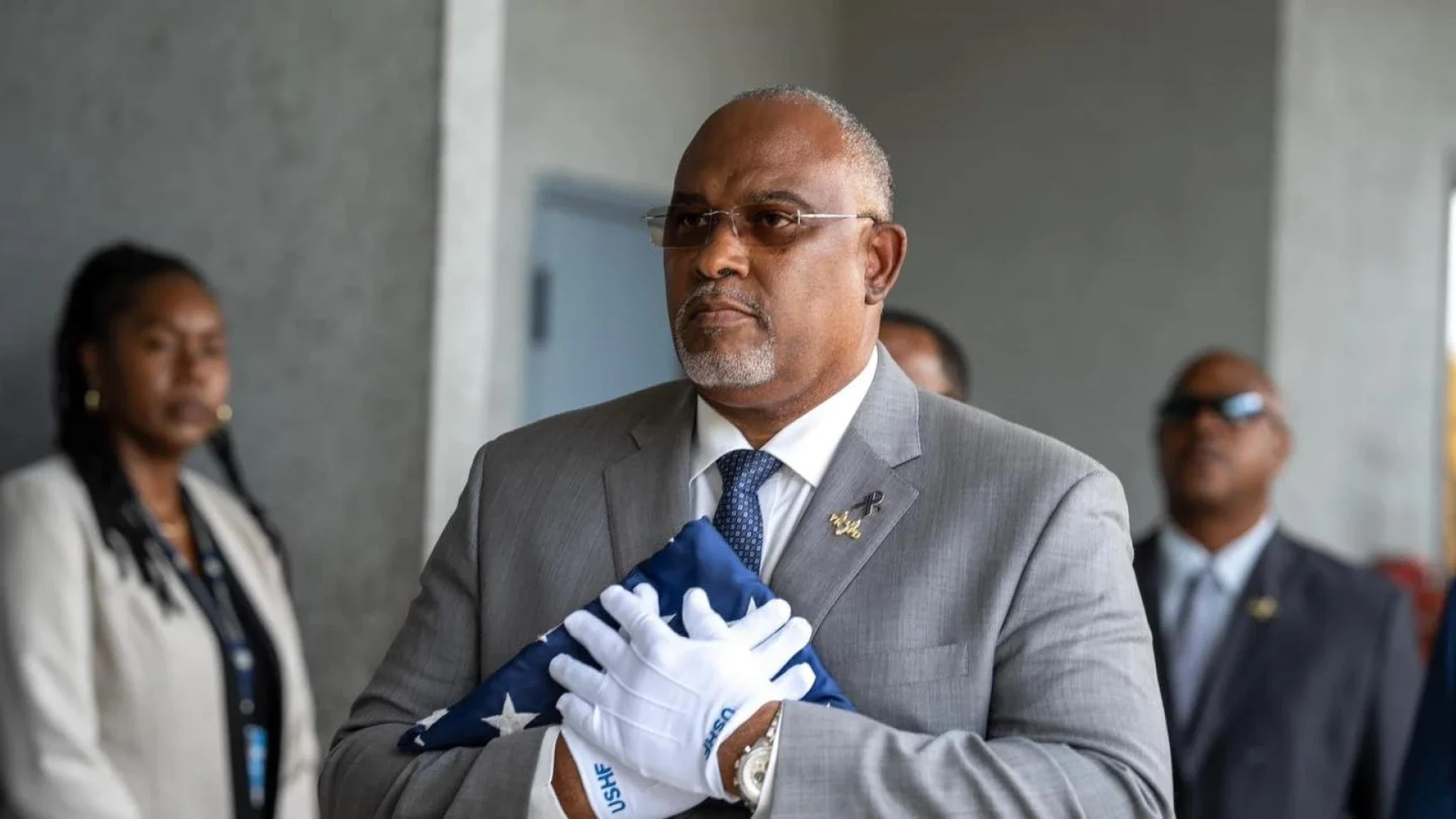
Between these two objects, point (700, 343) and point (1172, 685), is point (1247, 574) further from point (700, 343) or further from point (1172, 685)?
point (700, 343)

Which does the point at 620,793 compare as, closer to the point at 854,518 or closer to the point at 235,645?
the point at 854,518

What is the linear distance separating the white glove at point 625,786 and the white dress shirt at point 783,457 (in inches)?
9.0

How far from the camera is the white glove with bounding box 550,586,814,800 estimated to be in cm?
204

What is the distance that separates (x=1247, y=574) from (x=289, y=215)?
2.55m

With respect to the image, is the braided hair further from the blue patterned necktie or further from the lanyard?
the blue patterned necktie

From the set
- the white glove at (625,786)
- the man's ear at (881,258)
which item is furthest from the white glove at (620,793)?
the man's ear at (881,258)

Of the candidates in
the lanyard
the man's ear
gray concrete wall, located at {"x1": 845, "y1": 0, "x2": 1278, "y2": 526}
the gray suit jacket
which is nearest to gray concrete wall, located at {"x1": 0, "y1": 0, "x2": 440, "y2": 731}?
the lanyard

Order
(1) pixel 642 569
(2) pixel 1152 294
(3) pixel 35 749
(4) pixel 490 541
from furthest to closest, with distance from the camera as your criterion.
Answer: (2) pixel 1152 294, (3) pixel 35 749, (4) pixel 490 541, (1) pixel 642 569

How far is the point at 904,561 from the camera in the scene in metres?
2.23

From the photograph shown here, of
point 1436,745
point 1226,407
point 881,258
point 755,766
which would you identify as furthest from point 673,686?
point 1226,407

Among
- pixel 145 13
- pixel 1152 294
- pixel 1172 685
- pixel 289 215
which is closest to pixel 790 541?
pixel 1172 685

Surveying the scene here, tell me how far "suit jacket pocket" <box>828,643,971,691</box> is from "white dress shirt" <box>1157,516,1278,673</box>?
2.46 m

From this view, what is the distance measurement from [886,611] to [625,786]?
14.7 inches

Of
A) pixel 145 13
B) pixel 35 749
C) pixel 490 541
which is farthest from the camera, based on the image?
pixel 145 13
